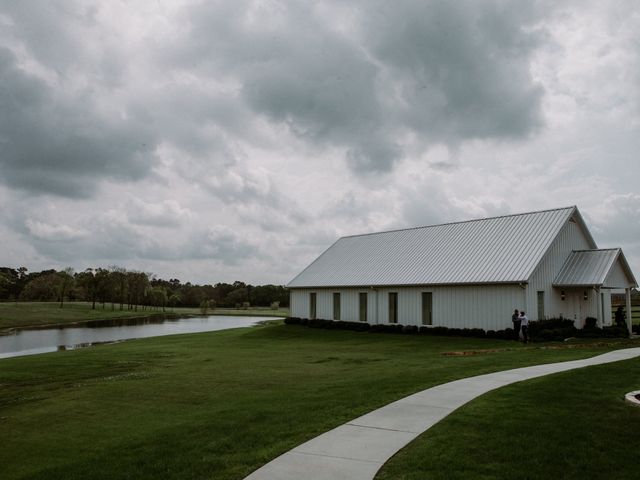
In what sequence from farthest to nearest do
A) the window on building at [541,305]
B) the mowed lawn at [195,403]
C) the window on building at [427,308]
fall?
1. the window on building at [427,308]
2. the window on building at [541,305]
3. the mowed lawn at [195,403]

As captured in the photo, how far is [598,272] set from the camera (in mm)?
27500

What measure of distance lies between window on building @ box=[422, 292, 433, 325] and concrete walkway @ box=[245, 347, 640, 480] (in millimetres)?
18877

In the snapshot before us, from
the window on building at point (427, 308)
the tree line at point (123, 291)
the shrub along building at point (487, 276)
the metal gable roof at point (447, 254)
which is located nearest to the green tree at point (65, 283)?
the tree line at point (123, 291)

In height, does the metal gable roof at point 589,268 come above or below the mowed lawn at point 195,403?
above

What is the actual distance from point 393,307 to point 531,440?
1011 inches

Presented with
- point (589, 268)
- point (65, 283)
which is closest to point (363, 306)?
point (589, 268)

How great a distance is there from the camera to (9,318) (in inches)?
2475

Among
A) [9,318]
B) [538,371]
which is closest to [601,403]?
[538,371]

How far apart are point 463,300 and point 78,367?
18594 millimetres

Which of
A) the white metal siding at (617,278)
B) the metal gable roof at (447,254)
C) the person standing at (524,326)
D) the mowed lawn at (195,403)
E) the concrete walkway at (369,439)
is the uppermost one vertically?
the metal gable roof at (447,254)

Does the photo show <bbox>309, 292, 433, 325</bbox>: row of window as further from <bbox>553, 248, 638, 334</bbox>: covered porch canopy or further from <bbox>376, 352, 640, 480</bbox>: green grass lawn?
<bbox>376, 352, 640, 480</bbox>: green grass lawn

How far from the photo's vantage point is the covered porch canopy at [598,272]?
1071 inches

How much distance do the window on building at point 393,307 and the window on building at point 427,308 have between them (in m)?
2.19

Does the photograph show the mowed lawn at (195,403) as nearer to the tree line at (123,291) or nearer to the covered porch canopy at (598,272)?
the covered porch canopy at (598,272)
